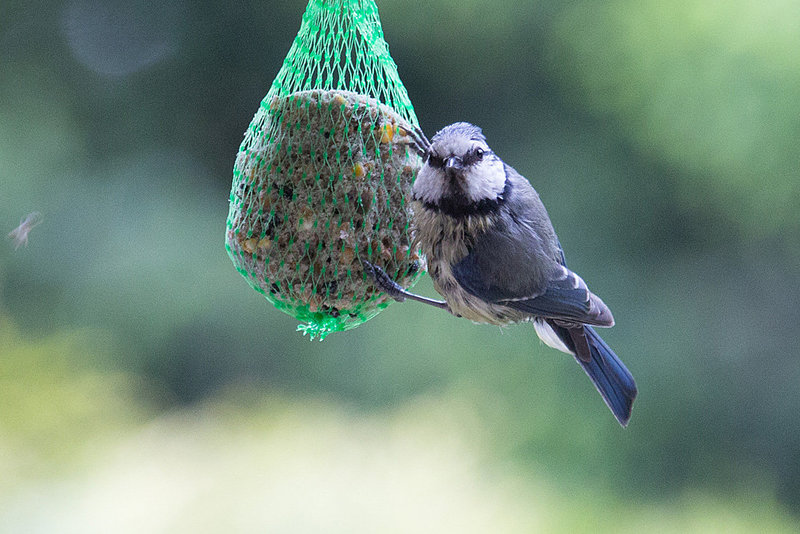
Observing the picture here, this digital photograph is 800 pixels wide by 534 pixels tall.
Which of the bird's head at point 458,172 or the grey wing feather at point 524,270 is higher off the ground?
the bird's head at point 458,172

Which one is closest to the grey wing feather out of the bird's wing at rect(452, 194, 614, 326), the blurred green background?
the bird's wing at rect(452, 194, 614, 326)

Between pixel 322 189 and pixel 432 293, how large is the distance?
5.32ft

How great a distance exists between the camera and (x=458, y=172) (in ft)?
6.38

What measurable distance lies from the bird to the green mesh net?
7 cm

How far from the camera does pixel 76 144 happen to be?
13.2 feet

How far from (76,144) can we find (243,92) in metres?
0.77

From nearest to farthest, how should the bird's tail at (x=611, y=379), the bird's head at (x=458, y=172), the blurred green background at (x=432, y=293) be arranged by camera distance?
1. the bird's head at (x=458, y=172)
2. the bird's tail at (x=611, y=379)
3. the blurred green background at (x=432, y=293)

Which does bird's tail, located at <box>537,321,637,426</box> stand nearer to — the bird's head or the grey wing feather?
the grey wing feather

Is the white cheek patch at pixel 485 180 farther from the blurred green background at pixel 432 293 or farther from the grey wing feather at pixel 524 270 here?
the blurred green background at pixel 432 293

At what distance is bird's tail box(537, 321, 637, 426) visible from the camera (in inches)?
93.0

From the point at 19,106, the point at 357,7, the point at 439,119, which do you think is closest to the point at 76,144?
the point at 19,106

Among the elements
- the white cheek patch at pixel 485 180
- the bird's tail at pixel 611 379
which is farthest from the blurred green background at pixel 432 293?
the white cheek patch at pixel 485 180

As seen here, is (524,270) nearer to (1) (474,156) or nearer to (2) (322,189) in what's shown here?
(1) (474,156)

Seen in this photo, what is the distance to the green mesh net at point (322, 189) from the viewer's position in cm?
204
